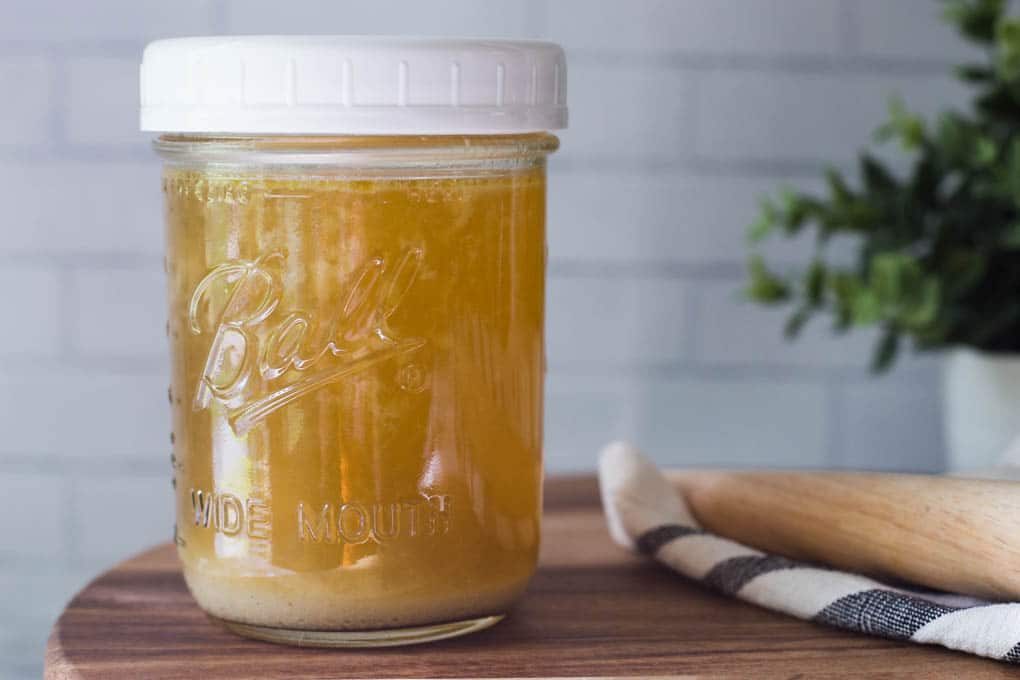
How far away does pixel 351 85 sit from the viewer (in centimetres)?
54

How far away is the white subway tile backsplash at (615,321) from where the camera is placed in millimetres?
1336

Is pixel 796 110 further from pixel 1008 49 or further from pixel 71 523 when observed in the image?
pixel 71 523

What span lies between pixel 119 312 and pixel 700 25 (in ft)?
2.09

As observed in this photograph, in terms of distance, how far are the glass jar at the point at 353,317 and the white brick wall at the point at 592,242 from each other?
2.30 feet

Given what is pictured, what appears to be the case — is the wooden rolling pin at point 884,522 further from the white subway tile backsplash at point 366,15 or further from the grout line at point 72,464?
the grout line at point 72,464

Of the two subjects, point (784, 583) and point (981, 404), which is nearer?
point (784, 583)

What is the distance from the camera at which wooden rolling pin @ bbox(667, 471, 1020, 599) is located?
627mm

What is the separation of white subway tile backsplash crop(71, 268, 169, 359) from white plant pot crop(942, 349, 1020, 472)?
2.45ft

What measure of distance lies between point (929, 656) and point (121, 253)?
942 millimetres

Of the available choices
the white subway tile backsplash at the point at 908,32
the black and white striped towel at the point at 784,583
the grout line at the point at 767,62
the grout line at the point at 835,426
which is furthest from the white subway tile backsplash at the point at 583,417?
the black and white striped towel at the point at 784,583

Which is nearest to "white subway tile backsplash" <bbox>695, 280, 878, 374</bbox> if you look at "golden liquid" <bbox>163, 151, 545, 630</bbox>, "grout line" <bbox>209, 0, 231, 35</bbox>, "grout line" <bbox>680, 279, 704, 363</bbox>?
"grout line" <bbox>680, 279, 704, 363</bbox>

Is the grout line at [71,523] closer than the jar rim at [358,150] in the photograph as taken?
No

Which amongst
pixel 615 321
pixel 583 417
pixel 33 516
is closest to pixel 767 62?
pixel 615 321

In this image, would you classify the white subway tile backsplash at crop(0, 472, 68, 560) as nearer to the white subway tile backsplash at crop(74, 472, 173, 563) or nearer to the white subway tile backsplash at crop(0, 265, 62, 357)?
the white subway tile backsplash at crop(74, 472, 173, 563)
